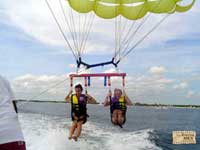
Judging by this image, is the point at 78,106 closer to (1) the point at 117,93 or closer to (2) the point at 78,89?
(2) the point at 78,89

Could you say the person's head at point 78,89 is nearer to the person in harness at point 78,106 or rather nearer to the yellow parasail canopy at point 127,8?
the person in harness at point 78,106

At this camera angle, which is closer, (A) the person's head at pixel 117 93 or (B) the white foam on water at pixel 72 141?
A: (A) the person's head at pixel 117 93

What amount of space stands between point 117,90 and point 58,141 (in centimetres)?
688

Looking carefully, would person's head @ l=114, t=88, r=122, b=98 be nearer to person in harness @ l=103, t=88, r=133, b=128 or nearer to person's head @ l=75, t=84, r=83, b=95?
person in harness @ l=103, t=88, r=133, b=128

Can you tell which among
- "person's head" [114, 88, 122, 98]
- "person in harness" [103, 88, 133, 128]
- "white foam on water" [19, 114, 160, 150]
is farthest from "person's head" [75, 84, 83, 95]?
"white foam on water" [19, 114, 160, 150]

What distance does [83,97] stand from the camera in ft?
32.7

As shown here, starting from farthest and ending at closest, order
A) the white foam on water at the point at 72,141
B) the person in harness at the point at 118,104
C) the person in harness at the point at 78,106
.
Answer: the white foam on water at the point at 72,141 < the person in harness at the point at 118,104 < the person in harness at the point at 78,106

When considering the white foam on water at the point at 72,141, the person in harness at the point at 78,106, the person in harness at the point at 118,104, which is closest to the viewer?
the person in harness at the point at 78,106

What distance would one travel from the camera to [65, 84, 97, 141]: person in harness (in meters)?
9.96

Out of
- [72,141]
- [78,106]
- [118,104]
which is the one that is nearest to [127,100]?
[118,104]

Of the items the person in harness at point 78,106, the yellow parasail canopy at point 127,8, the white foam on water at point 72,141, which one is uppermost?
the yellow parasail canopy at point 127,8

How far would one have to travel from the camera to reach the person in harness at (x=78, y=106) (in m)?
9.96

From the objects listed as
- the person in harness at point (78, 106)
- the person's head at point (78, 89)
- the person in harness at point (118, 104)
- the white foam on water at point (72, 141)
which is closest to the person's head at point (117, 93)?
the person in harness at point (118, 104)

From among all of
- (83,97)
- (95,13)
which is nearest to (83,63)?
(83,97)
